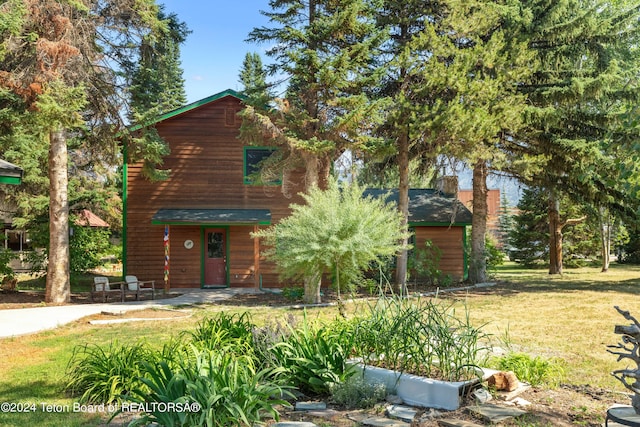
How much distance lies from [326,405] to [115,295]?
1173 cm

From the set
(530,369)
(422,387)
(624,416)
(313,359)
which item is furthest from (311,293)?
(624,416)

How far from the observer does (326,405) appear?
17.5 feet

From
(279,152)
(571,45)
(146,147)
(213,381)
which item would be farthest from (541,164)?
(213,381)

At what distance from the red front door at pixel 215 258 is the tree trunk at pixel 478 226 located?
8760mm

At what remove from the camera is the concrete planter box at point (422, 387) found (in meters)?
5.05

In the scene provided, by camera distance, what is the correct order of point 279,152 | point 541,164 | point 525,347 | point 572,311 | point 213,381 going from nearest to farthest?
point 213,381, point 525,347, point 572,311, point 279,152, point 541,164

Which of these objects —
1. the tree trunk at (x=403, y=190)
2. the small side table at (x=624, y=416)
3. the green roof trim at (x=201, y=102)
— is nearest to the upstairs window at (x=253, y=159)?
the green roof trim at (x=201, y=102)

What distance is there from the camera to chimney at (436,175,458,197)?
2103cm

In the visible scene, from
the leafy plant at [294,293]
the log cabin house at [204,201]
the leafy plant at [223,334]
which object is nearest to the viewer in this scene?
the leafy plant at [223,334]

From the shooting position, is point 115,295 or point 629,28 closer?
point 115,295

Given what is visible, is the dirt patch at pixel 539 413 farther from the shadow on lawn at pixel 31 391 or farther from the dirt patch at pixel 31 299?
the dirt patch at pixel 31 299

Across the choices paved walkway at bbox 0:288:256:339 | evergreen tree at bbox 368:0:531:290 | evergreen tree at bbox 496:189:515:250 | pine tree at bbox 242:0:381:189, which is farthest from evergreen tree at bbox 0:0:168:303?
evergreen tree at bbox 496:189:515:250

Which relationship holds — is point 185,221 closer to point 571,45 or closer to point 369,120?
point 369,120

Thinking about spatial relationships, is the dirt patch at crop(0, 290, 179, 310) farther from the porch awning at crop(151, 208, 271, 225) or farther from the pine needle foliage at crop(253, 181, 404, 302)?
the pine needle foliage at crop(253, 181, 404, 302)
